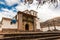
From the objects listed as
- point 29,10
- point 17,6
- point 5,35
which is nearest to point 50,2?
point 29,10

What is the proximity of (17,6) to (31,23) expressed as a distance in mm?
442

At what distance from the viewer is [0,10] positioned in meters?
2.75

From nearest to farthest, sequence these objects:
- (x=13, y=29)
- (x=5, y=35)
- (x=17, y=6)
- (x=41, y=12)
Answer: (x=5, y=35) < (x=13, y=29) < (x=17, y=6) < (x=41, y=12)

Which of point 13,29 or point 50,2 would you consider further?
point 50,2

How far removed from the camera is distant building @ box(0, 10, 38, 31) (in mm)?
2683

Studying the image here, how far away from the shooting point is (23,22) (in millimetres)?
2842

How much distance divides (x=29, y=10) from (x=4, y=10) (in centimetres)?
52

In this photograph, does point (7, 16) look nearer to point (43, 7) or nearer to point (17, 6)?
point (17, 6)

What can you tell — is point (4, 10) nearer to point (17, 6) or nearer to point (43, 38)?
point (17, 6)

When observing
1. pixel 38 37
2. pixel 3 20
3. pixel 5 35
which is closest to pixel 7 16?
pixel 3 20

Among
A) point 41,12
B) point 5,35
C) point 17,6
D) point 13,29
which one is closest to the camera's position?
point 5,35

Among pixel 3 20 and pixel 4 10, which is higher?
pixel 4 10

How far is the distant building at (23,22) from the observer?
8.80ft

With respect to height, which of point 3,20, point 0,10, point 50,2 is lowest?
point 3,20
